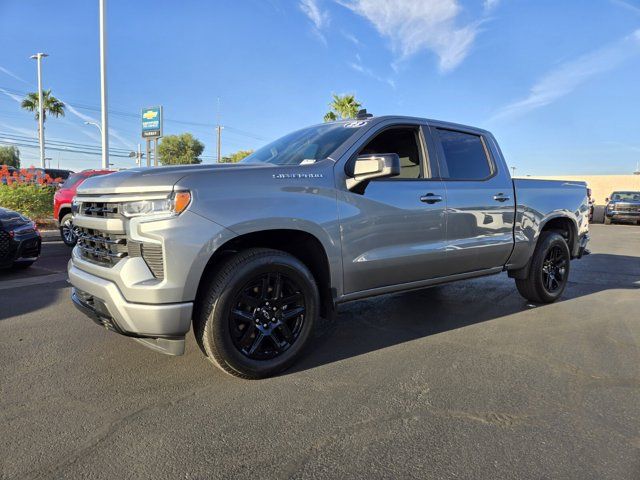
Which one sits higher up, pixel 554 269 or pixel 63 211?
pixel 63 211

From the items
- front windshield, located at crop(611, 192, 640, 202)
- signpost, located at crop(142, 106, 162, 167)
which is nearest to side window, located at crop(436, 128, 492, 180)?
front windshield, located at crop(611, 192, 640, 202)

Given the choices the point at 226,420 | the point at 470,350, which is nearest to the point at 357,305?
the point at 470,350

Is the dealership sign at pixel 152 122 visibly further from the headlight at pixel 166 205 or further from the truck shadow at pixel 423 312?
the headlight at pixel 166 205

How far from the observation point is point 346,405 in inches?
114

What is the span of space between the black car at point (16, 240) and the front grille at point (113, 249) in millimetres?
3986

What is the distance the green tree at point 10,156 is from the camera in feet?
233

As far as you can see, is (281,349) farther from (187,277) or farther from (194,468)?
(194,468)

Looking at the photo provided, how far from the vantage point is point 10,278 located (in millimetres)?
6465

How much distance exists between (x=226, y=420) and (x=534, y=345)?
9.15 feet

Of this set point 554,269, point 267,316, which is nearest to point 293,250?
point 267,316

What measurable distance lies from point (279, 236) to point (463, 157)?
2.28m

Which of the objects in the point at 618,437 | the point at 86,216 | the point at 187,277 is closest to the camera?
the point at 618,437

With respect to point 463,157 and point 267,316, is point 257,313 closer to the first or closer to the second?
point 267,316

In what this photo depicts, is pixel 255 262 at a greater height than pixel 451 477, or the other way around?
pixel 255 262
